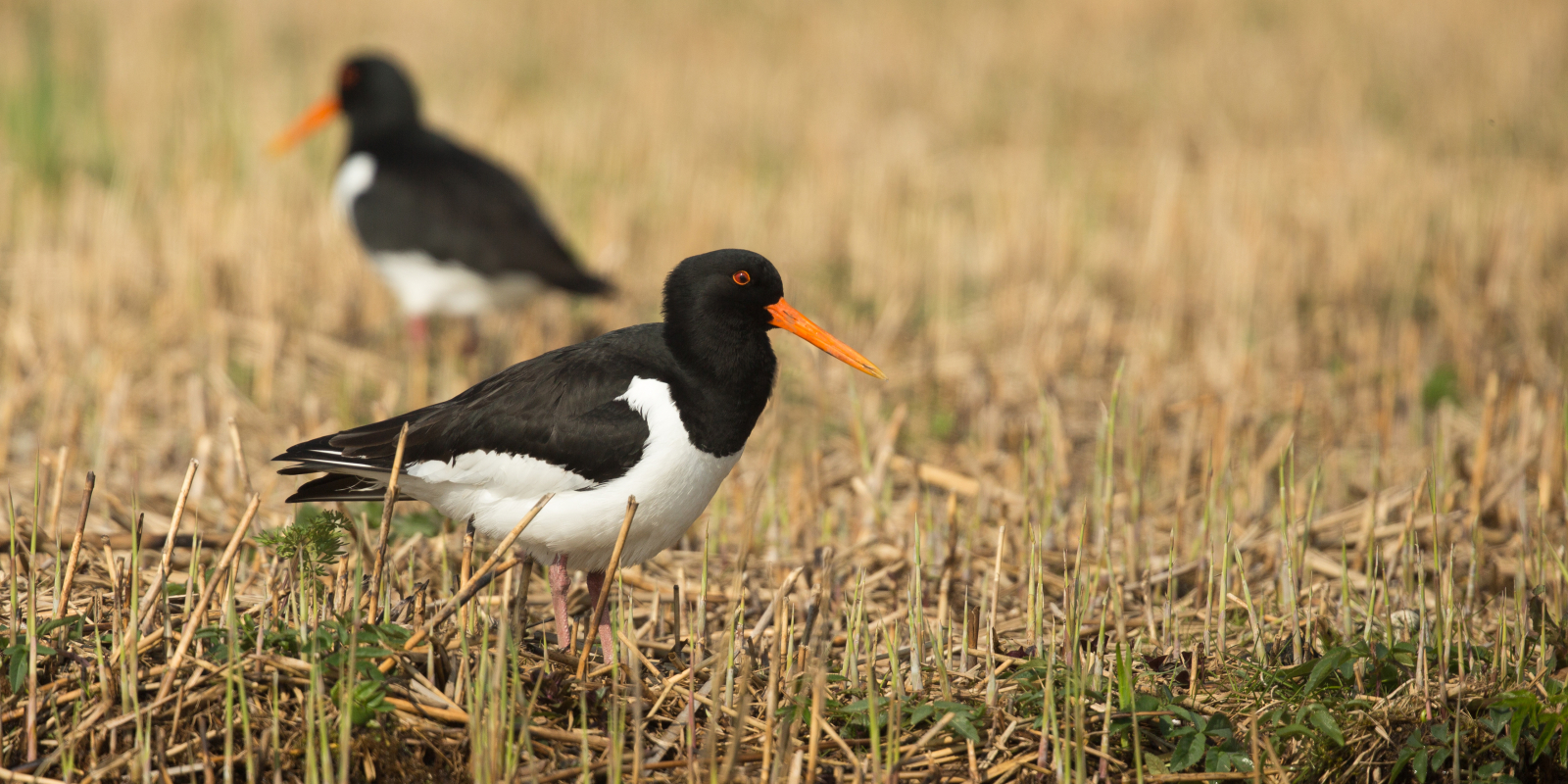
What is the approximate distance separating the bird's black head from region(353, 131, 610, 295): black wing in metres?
3.27

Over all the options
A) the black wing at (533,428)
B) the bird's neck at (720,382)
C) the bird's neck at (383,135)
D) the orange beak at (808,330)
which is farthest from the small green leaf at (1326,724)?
the bird's neck at (383,135)

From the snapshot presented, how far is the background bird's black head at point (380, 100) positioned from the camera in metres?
8.47

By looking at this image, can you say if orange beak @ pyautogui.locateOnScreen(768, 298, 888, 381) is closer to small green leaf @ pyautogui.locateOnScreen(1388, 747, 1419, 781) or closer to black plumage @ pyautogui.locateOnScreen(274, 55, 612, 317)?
small green leaf @ pyautogui.locateOnScreen(1388, 747, 1419, 781)

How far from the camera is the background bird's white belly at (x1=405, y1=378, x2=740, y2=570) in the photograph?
3.86 m

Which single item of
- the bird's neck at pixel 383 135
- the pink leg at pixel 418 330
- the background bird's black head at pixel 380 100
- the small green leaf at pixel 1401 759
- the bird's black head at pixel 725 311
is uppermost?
the background bird's black head at pixel 380 100

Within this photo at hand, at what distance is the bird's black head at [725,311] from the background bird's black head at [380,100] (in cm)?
495

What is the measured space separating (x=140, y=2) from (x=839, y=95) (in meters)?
7.33

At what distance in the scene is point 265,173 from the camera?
9594 millimetres

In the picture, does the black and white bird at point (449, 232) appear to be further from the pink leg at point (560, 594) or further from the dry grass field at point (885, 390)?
the pink leg at point (560, 594)

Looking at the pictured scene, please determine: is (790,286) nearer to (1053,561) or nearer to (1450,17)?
(1053,561)

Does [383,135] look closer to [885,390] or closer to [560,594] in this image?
[885,390]

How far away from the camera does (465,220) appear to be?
25.1 ft

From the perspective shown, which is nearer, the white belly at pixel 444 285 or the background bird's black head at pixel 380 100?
the white belly at pixel 444 285

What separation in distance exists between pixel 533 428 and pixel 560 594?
1.76 ft
